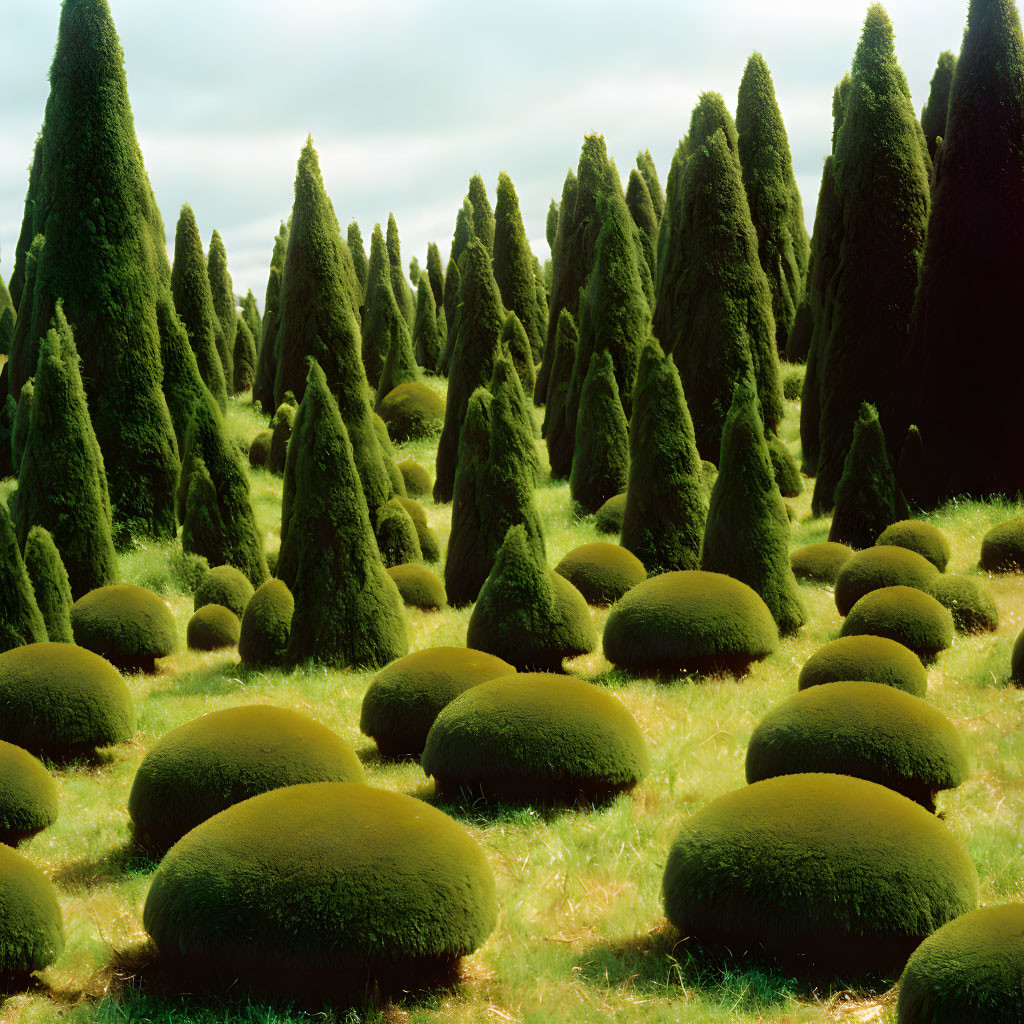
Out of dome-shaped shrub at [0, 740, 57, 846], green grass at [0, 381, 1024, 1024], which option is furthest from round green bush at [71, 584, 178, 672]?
dome-shaped shrub at [0, 740, 57, 846]

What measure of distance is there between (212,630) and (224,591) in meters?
1.20

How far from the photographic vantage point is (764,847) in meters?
6.43

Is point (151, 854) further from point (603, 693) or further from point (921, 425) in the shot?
point (921, 425)

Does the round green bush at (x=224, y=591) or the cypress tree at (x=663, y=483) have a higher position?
the cypress tree at (x=663, y=483)

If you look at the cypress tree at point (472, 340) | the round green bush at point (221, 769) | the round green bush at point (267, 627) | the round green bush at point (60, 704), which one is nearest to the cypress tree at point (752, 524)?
the round green bush at point (267, 627)

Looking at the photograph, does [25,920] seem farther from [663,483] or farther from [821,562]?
[821,562]

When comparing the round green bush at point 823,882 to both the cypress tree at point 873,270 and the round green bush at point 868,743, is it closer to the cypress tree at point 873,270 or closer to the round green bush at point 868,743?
the round green bush at point 868,743

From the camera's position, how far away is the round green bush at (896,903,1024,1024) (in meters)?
4.91

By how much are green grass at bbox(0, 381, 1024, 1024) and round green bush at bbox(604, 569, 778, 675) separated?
29 centimetres

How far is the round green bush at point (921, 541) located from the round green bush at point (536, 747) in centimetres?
821

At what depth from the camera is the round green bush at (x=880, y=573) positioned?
1405 cm

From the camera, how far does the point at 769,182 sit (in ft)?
113

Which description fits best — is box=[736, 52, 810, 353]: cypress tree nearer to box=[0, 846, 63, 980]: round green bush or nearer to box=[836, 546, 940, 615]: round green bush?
box=[836, 546, 940, 615]: round green bush

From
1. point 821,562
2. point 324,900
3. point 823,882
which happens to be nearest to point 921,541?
point 821,562
